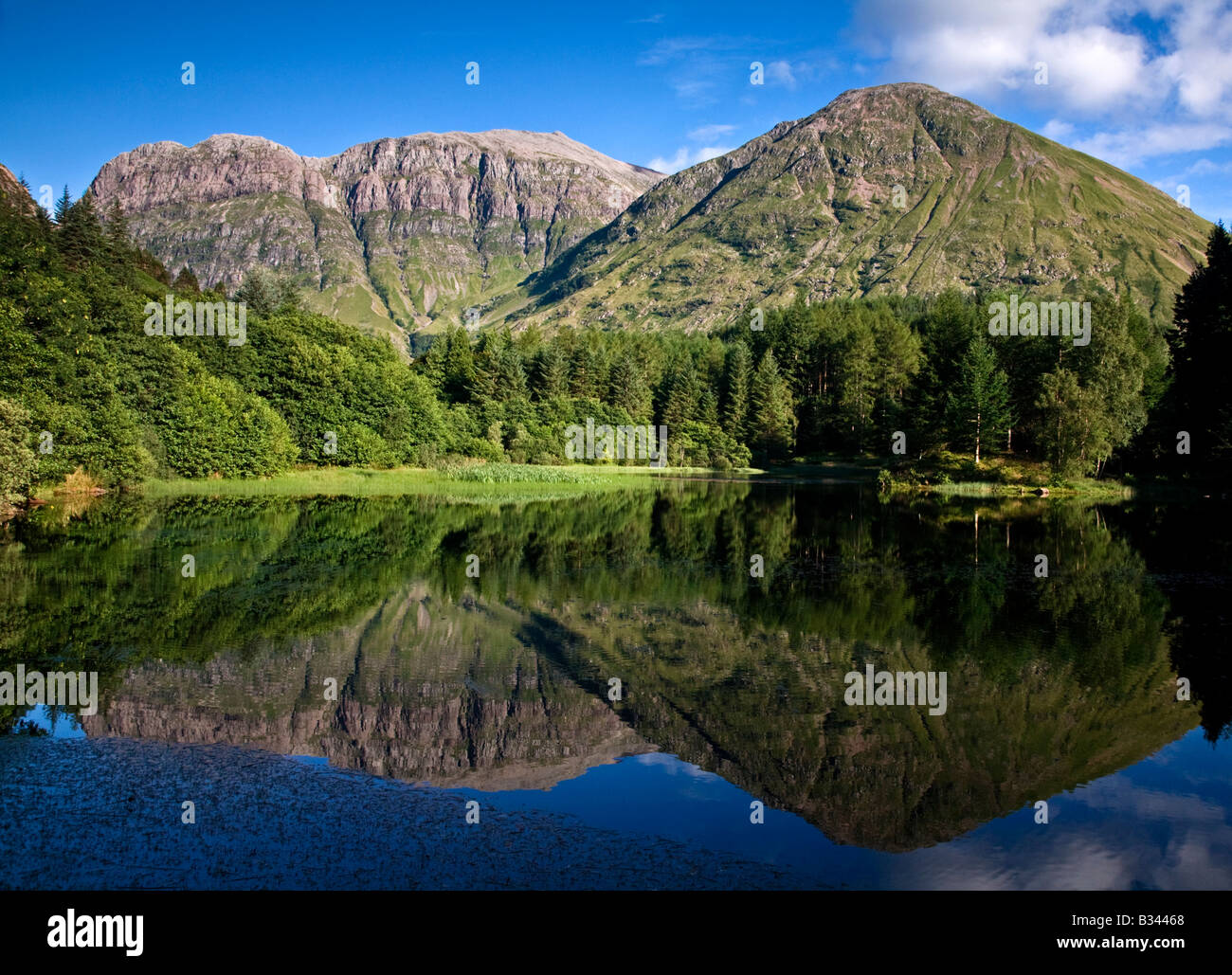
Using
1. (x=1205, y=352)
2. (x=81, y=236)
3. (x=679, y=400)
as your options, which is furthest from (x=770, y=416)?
Answer: (x=81, y=236)

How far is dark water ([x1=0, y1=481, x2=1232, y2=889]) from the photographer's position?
1052 cm

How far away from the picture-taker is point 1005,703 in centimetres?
1506

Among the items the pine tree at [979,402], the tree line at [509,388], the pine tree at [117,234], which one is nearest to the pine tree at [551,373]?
the tree line at [509,388]

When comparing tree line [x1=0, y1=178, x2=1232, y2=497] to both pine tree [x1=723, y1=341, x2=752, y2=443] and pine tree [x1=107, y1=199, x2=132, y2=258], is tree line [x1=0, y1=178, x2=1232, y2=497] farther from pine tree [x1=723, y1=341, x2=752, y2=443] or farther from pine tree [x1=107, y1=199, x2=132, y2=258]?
→ pine tree [x1=107, y1=199, x2=132, y2=258]

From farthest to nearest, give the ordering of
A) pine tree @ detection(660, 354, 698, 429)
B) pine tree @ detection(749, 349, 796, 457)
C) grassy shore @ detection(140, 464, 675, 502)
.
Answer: pine tree @ detection(660, 354, 698, 429) < pine tree @ detection(749, 349, 796, 457) < grassy shore @ detection(140, 464, 675, 502)

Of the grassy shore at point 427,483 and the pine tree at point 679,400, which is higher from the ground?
the pine tree at point 679,400

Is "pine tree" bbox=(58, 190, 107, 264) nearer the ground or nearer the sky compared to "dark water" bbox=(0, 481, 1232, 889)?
nearer the sky

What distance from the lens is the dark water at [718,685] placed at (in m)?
10.5

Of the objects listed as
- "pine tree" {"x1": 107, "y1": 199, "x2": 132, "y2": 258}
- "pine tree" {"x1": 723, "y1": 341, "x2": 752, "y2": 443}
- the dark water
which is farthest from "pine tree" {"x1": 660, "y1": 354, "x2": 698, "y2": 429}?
the dark water

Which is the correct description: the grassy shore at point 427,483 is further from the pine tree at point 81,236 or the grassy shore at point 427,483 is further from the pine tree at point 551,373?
the pine tree at point 81,236

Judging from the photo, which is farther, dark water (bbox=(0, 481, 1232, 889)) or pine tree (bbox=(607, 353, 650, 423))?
pine tree (bbox=(607, 353, 650, 423))

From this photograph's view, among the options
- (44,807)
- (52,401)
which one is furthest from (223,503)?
(44,807)
